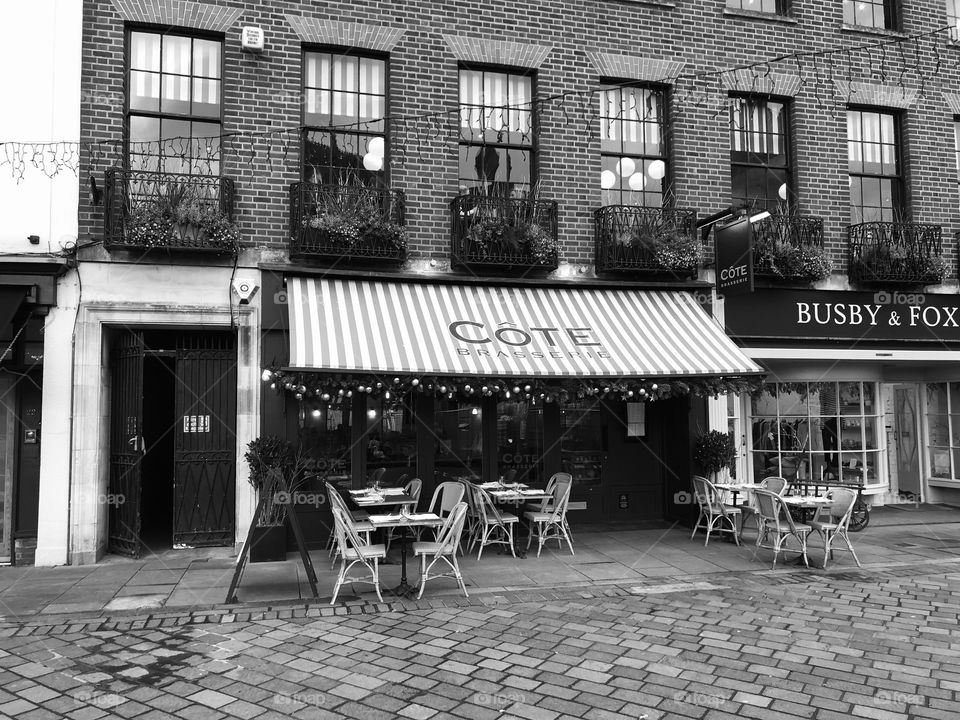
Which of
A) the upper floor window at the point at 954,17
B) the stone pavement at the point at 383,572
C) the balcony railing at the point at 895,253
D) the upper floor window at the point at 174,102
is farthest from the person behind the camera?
the upper floor window at the point at 954,17

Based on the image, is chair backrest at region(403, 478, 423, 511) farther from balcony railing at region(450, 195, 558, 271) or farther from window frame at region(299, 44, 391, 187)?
window frame at region(299, 44, 391, 187)

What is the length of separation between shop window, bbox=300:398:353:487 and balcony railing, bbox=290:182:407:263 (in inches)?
79.7

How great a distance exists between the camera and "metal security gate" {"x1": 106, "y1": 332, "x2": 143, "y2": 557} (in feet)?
29.0

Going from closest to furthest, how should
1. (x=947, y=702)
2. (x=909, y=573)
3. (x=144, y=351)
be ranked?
(x=947, y=702) → (x=909, y=573) → (x=144, y=351)

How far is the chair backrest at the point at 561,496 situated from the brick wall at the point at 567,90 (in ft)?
11.0

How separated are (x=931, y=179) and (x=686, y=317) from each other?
555 centimetres

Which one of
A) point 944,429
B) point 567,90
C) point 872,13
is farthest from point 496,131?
point 944,429

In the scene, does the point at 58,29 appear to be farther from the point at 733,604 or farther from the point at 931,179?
the point at 931,179

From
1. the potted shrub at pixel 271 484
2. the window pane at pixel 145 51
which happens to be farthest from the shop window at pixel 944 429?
the window pane at pixel 145 51

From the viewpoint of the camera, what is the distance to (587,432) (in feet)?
35.0

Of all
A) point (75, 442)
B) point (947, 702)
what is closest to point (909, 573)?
point (947, 702)

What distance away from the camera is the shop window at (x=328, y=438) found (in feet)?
30.2

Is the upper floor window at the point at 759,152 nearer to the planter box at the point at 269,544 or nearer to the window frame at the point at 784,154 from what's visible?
the window frame at the point at 784,154

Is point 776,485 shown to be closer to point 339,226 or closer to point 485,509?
point 485,509
